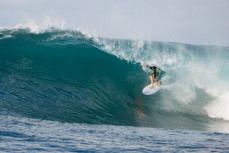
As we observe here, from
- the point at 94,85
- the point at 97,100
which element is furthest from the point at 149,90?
the point at 97,100

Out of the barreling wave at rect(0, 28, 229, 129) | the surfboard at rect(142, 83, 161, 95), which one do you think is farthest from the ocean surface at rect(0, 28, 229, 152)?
the surfboard at rect(142, 83, 161, 95)

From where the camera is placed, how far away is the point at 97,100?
42.4 ft

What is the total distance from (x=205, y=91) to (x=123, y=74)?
396cm

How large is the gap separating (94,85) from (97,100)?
1556 millimetres

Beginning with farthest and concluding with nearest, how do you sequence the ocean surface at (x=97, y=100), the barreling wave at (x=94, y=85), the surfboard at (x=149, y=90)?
the surfboard at (x=149, y=90), the barreling wave at (x=94, y=85), the ocean surface at (x=97, y=100)

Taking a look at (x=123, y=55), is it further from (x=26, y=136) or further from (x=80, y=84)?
(x=26, y=136)

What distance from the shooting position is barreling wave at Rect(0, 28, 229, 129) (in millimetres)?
11234

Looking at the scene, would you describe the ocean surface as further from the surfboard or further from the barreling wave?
the surfboard

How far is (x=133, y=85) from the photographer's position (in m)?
15.9

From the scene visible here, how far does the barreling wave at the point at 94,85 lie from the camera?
36.9ft

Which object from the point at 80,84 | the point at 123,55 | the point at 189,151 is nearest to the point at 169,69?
the point at 123,55

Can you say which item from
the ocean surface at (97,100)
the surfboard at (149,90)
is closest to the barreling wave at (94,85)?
the ocean surface at (97,100)

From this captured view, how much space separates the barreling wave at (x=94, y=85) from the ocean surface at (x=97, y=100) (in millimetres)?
32

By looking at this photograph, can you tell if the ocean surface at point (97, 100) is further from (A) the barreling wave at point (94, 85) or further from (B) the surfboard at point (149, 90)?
(B) the surfboard at point (149, 90)
